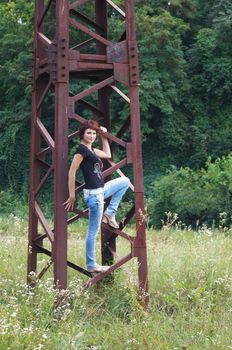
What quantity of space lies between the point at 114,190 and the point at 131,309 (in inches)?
51.7

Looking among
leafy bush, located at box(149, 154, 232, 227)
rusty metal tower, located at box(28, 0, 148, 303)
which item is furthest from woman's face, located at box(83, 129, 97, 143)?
leafy bush, located at box(149, 154, 232, 227)

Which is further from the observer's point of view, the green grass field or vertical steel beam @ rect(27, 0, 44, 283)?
vertical steel beam @ rect(27, 0, 44, 283)

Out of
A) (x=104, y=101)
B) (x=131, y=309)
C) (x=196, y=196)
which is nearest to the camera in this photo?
(x=131, y=309)

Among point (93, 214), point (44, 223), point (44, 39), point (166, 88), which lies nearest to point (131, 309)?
point (93, 214)

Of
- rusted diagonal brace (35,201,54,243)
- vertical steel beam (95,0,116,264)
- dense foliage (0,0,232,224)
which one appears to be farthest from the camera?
dense foliage (0,0,232,224)

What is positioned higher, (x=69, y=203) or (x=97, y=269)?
(x=69, y=203)

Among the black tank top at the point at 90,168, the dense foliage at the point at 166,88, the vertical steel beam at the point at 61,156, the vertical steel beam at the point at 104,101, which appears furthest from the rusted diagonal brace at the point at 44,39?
the dense foliage at the point at 166,88

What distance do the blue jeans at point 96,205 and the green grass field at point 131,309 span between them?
0.37 metres

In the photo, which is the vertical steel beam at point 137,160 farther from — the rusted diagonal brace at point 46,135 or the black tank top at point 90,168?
the rusted diagonal brace at point 46,135

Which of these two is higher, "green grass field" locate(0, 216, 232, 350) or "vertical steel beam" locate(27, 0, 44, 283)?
"vertical steel beam" locate(27, 0, 44, 283)

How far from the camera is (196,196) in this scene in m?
20.8

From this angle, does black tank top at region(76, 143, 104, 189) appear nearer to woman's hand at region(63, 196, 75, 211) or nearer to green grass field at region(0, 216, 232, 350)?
woman's hand at region(63, 196, 75, 211)

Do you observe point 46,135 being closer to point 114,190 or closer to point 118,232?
point 114,190

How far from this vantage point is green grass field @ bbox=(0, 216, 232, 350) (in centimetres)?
→ 544
